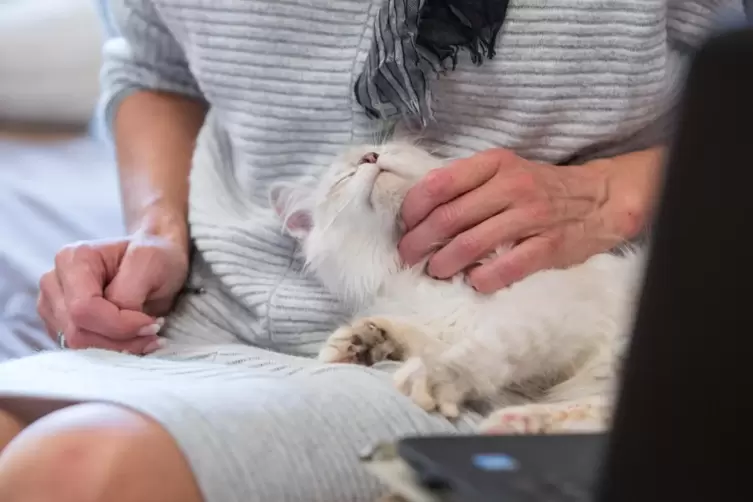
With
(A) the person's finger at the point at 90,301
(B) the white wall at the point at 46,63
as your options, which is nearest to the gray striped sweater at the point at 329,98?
(A) the person's finger at the point at 90,301

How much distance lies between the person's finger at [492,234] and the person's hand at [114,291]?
0.32 metres

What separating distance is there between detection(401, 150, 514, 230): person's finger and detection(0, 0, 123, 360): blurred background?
1.78ft

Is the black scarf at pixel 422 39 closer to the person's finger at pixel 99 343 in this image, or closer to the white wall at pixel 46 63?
the person's finger at pixel 99 343

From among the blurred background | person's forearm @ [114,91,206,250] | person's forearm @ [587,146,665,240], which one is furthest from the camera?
the blurred background

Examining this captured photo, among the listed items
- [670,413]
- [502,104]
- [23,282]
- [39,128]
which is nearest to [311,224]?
[502,104]

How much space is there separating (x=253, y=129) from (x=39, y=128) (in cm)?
103

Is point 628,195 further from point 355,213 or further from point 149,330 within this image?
point 149,330

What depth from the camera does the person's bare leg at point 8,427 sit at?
29.2 inches

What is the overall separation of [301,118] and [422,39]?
18 centimetres

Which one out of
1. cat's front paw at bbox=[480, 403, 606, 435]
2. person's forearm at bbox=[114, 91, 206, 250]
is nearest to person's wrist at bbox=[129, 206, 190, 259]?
person's forearm at bbox=[114, 91, 206, 250]

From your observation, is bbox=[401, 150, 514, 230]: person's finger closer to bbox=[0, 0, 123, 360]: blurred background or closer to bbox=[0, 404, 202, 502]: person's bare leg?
bbox=[0, 404, 202, 502]: person's bare leg

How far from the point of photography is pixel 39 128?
183cm

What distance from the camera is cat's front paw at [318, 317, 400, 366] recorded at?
0.86 meters

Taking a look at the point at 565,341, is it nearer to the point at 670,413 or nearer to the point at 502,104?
the point at 502,104
